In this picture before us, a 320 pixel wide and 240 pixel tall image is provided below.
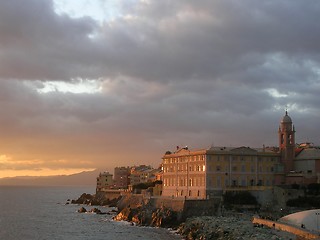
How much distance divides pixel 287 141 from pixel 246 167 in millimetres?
9417

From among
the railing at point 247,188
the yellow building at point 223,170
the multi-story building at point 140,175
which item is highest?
the multi-story building at point 140,175

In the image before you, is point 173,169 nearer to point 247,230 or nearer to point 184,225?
point 184,225

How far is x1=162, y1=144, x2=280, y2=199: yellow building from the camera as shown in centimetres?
8531

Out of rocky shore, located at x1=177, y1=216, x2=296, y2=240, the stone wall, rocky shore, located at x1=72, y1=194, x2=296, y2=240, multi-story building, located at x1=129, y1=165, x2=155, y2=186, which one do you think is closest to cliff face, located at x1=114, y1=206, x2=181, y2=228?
rocky shore, located at x1=72, y1=194, x2=296, y2=240

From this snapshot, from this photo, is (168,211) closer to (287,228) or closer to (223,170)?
(223,170)

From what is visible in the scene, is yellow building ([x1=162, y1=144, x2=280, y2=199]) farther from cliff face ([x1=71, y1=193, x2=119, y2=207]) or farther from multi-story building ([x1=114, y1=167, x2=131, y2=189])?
multi-story building ([x1=114, y1=167, x2=131, y2=189])

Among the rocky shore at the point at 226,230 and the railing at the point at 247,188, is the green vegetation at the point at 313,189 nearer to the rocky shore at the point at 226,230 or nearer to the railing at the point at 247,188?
the railing at the point at 247,188

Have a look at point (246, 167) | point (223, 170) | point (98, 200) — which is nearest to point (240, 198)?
point (223, 170)

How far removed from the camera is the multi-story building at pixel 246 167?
281 feet

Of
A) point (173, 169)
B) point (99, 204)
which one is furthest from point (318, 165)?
point (99, 204)

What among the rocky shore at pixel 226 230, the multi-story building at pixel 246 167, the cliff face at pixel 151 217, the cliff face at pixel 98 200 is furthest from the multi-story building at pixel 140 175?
the rocky shore at pixel 226 230

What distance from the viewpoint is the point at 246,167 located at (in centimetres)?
8819

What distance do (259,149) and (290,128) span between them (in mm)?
7325

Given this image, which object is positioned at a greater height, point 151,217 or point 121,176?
point 121,176
